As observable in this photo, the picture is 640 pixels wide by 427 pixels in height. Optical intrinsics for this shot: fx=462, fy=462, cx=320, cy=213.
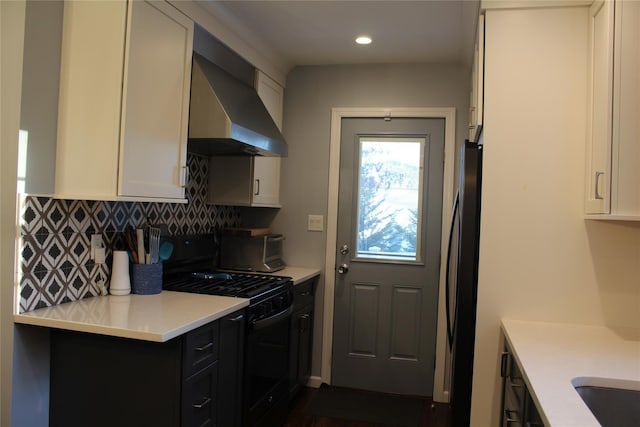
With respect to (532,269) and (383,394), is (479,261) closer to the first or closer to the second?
(532,269)

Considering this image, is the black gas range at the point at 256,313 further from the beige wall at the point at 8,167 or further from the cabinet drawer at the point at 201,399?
the beige wall at the point at 8,167

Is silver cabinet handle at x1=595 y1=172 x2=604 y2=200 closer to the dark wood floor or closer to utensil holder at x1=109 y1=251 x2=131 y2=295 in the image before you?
the dark wood floor

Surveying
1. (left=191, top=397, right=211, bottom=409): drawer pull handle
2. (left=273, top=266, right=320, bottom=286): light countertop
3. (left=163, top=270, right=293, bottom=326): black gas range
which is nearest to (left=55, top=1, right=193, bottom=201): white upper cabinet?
(left=163, top=270, right=293, bottom=326): black gas range

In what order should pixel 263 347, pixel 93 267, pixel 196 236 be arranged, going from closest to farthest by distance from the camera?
1. pixel 93 267
2. pixel 263 347
3. pixel 196 236

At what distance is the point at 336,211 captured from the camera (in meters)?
3.42

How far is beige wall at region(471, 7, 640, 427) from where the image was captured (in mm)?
1906

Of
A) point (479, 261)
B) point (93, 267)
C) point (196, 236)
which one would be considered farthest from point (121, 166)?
point (479, 261)

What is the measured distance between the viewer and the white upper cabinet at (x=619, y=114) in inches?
62.3

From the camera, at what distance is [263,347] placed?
7.93ft

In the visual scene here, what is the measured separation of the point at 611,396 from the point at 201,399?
1.42 m

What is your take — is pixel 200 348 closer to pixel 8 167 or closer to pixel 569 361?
pixel 8 167

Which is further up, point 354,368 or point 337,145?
point 337,145

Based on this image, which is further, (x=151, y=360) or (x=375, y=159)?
(x=375, y=159)

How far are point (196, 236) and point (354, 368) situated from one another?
1.52 m
